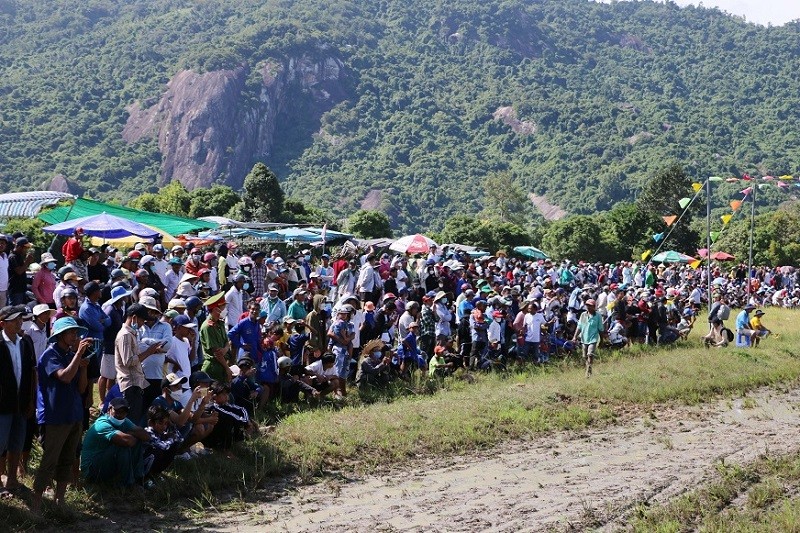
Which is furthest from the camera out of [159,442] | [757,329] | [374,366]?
[757,329]

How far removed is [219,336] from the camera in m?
11.6

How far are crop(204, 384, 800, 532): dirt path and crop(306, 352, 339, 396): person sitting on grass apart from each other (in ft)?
9.60

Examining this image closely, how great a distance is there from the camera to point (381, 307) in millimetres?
16281

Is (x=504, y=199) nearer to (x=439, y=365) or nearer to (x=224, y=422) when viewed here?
(x=439, y=365)

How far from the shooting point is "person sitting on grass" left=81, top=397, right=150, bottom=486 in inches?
348

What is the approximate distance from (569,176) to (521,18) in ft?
293

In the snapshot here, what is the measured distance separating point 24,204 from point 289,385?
24599 mm

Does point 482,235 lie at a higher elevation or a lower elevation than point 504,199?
lower

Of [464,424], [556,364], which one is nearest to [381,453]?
[464,424]

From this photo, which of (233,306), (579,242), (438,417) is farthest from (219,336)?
(579,242)

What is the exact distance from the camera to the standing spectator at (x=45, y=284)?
12586 mm

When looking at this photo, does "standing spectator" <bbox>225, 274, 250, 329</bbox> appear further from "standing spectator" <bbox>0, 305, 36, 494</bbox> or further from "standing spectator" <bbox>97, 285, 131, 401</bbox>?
"standing spectator" <bbox>0, 305, 36, 494</bbox>

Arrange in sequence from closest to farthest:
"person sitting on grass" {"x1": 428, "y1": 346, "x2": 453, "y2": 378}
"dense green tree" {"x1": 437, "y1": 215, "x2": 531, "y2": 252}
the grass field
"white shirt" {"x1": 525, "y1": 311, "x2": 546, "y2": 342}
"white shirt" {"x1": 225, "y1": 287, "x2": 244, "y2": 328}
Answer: the grass field < "white shirt" {"x1": 225, "y1": 287, "x2": 244, "y2": 328} < "person sitting on grass" {"x1": 428, "y1": 346, "x2": 453, "y2": 378} < "white shirt" {"x1": 525, "y1": 311, "x2": 546, "y2": 342} < "dense green tree" {"x1": 437, "y1": 215, "x2": 531, "y2": 252}

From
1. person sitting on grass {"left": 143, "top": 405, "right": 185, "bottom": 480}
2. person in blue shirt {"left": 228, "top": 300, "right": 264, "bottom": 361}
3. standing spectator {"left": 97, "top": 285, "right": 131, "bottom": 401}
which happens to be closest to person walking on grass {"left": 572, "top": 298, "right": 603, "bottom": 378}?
person in blue shirt {"left": 228, "top": 300, "right": 264, "bottom": 361}
